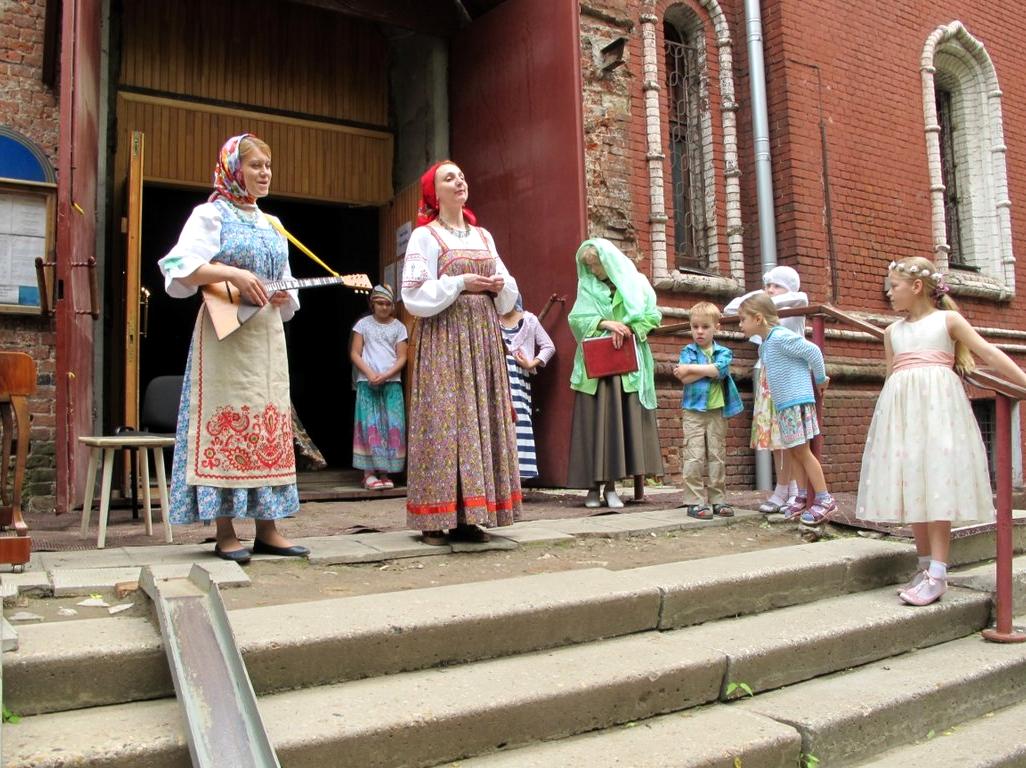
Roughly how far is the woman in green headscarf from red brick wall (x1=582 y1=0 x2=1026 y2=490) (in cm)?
133

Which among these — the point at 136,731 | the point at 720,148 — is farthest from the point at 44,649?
the point at 720,148

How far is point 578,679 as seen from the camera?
289 centimetres

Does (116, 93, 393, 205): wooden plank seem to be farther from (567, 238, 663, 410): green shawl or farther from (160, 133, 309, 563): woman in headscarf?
(160, 133, 309, 563): woman in headscarf

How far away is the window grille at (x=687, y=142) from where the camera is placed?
27.7 feet

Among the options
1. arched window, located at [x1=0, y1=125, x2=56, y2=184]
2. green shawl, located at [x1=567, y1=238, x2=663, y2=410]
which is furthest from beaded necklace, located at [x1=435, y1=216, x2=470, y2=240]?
arched window, located at [x1=0, y1=125, x2=56, y2=184]

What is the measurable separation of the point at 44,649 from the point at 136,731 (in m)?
0.40

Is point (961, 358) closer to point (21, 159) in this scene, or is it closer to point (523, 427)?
point (523, 427)

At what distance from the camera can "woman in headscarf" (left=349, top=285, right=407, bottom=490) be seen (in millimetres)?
7230

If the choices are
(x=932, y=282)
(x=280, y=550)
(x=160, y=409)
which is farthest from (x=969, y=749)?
(x=160, y=409)

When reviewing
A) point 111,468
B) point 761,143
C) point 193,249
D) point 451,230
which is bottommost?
point 111,468

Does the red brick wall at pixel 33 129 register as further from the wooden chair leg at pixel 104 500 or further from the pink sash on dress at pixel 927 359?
the pink sash on dress at pixel 927 359

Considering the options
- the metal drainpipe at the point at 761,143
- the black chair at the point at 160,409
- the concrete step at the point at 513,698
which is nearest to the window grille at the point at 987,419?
the metal drainpipe at the point at 761,143

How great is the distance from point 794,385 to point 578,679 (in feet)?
9.03

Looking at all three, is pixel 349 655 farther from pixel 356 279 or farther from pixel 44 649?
pixel 356 279
